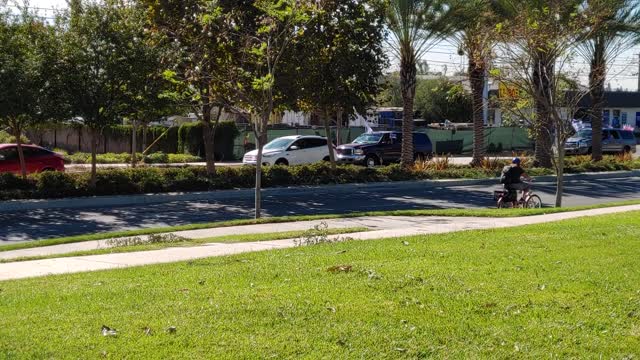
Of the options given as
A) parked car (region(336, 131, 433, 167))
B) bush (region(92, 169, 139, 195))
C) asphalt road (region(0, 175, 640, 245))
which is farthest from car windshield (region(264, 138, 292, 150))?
bush (region(92, 169, 139, 195))

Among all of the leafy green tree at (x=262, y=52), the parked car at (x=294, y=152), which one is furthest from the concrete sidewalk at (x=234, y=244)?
the parked car at (x=294, y=152)

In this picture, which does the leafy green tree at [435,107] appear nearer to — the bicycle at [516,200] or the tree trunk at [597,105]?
the tree trunk at [597,105]

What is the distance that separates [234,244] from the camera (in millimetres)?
13211

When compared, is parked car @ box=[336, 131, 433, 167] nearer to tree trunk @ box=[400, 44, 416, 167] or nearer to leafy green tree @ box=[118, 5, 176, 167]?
tree trunk @ box=[400, 44, 416, 167]

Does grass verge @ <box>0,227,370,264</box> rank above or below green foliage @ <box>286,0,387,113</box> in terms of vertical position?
below

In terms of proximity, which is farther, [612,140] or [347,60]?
[612,140]

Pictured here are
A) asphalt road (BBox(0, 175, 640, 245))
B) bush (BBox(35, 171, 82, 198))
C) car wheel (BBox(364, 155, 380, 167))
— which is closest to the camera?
asphalt road (BBox(0, 175, 640, 245))

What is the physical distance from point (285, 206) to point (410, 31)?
11.6 meters

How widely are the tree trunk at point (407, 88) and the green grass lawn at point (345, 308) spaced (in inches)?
861

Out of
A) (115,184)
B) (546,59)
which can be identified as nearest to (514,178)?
(546,59)

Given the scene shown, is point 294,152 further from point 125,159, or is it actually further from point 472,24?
point 125,159

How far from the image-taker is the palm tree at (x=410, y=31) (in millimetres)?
30016

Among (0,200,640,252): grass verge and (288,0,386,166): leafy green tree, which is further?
(288,0,386,166): leafy green tree

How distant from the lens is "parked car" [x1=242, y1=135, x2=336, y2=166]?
3334 cm
